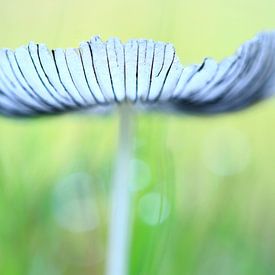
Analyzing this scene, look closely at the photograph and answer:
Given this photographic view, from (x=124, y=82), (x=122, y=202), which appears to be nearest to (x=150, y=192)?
(x=122, y=202)

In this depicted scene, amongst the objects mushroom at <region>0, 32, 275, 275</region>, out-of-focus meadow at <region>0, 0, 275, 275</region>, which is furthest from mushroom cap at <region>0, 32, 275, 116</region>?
out-of-focus meadow at <region>0, 0, 275, 275</region>

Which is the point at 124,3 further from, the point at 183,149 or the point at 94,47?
the point at 94,47

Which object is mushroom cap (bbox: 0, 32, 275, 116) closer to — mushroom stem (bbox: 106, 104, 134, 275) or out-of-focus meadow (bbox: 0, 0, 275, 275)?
mushroom stem (bbox: 106, 104, 134, 275)

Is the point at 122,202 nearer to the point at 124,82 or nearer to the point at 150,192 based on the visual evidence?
the point at 124,82

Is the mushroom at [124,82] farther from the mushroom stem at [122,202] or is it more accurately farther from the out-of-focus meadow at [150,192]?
the out-of-focus meadow at [150,192]

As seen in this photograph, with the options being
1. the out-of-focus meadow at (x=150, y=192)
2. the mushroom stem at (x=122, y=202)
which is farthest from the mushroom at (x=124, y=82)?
the out-of-focus meadow at (x=150, y=192)

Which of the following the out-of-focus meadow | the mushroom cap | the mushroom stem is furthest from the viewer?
the out-of-focus meadow
